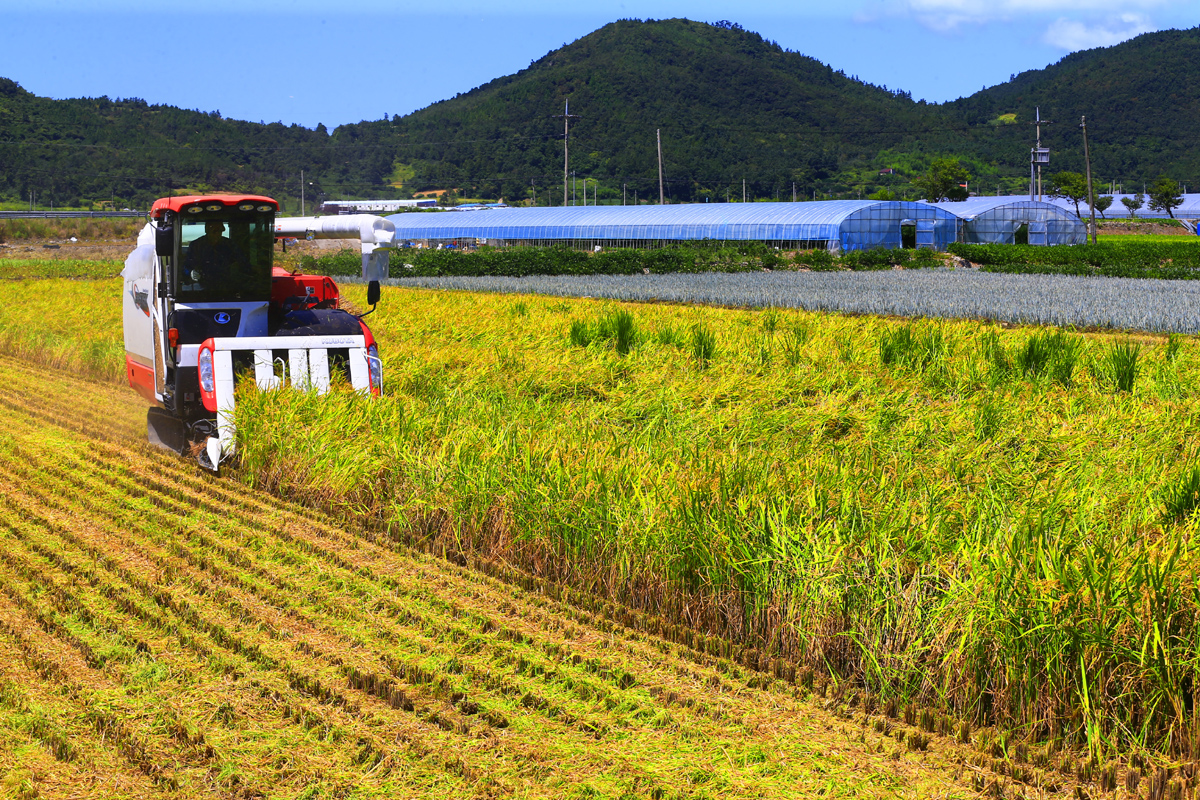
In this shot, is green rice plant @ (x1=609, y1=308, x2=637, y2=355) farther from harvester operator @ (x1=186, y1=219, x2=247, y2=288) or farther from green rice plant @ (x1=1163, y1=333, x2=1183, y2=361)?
green rice plant @ (x1=1163, y1=333, x2=1183, y2=361)

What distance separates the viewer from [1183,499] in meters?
5.50

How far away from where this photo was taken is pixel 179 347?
9.12 metres

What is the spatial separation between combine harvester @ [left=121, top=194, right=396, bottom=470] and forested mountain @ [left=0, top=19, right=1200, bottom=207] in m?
81.4

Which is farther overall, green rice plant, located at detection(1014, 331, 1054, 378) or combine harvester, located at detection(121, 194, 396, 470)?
green rice plant, located at detection(1014, 331, 1054, 378)

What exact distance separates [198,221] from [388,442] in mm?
3244

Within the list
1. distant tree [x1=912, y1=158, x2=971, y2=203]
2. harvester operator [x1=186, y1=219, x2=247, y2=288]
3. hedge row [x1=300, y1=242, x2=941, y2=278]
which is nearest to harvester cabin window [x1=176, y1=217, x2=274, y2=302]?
harvester operator [x1=186, y1=219, x2=247, y2=288]

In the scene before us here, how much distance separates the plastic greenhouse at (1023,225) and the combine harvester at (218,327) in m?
46.9

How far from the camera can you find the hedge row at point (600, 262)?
1644 inches

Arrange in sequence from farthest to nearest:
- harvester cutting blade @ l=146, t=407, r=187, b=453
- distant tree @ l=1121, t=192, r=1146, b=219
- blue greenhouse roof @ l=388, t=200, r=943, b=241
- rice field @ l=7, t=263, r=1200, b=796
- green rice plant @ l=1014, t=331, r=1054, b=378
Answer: distant tree @ l=1121, t=192, r=1146, b=219 → blue greenhouse roof @ l=388, t=200, r=943, b=241 → green rice plant @ l=1014, t=331, r=1054, b=378 → harvester cutting blade @ l=146, t=407, r=187, b=453 → rice field @ l=7, t=263, r=1200, b=796

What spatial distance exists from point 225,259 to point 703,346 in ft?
20.3

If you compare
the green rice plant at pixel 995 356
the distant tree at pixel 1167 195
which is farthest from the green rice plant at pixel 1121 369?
the distant tree at pixel 1167 195

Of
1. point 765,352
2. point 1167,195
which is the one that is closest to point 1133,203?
point 1167,195

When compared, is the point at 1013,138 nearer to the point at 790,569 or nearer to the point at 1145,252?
the point at 1145,252

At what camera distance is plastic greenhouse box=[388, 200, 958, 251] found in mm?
46812
